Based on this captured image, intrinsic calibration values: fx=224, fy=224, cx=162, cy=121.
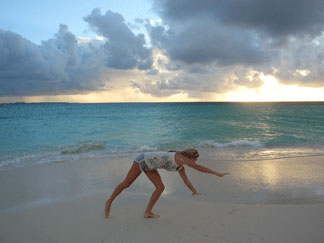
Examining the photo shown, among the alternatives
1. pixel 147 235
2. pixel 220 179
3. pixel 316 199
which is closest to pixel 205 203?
pixel 147 235

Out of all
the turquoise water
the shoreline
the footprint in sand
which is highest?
the footprint in sand

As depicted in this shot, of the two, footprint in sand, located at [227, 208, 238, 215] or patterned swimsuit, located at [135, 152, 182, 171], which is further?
footprint in sand, located at [227, 208, 238, 215]

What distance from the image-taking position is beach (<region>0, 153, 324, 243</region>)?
388 centimetres

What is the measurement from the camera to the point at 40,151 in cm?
1320

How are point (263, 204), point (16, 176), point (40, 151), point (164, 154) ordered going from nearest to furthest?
point (164, 154) → point (263, 204) → point (16, 176) → point (40, 151)

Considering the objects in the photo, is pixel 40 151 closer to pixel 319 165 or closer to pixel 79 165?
pixel 79 165

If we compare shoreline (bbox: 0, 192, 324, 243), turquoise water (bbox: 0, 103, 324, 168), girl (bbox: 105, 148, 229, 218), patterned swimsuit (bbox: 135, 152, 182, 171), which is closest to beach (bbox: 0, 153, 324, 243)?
shoreline (bbox: 0, 192, 324, 243)

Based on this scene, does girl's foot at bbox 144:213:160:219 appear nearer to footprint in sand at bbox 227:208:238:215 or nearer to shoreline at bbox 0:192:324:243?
shoreline at bbox 0:192:324:243

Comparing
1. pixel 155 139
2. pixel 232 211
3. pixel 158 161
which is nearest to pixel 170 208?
pixel 232 211

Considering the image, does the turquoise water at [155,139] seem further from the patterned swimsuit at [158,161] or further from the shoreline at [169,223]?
the patterned swimsuit at [158,161]

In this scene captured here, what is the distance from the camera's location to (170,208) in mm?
4879

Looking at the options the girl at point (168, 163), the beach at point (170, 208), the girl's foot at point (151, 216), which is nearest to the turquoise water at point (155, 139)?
the beach at point (170, 208)

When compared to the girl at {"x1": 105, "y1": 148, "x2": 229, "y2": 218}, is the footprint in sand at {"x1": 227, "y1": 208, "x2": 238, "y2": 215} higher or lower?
lower

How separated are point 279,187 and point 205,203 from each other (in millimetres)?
2599
